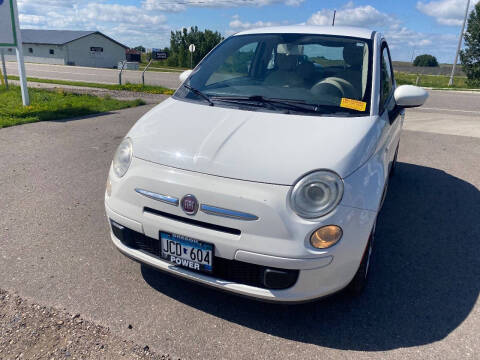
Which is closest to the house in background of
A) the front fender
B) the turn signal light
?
the front fender

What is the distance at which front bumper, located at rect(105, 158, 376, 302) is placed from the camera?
200 cm

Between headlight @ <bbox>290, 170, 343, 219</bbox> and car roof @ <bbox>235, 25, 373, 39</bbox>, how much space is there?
1.86m

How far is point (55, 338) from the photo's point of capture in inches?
83.7

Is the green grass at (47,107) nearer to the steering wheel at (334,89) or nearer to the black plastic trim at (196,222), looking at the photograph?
the black plastic trim at (196,222)

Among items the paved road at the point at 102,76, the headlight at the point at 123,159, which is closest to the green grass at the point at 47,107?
the headlight at the point at 123,159

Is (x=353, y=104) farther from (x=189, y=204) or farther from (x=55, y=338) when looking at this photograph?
(x=55, y=338)

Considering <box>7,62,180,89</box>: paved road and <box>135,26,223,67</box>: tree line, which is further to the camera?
<box>135,26,223,67</box>: tree line

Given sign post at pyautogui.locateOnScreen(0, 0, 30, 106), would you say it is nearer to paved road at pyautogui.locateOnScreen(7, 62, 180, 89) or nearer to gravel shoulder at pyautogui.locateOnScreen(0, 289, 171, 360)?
gravel shoulder at pyautogui.locateOnScreen(0, 289, 171, 360)

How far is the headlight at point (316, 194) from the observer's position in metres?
2.02

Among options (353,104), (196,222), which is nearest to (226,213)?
(196,222)

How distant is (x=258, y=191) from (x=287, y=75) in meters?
1.48

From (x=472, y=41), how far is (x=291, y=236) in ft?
138

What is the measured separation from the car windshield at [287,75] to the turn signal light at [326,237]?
98cm

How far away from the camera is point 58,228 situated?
343 centimetres
